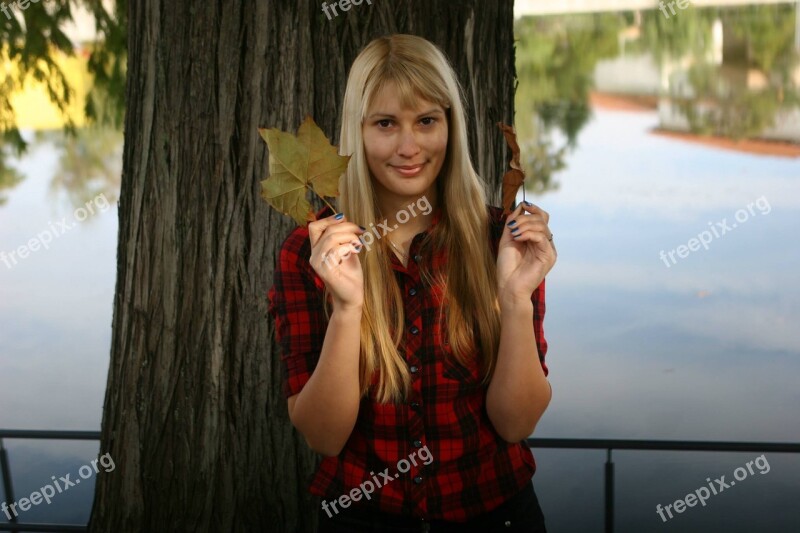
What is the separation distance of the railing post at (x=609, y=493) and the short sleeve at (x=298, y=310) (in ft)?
7.62

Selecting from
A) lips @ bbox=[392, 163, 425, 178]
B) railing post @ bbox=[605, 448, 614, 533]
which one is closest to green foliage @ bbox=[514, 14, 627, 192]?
railing post @ bbox=[605, 448, 614, 533]

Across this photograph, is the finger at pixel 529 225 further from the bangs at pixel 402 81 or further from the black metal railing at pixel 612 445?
the black metal railing at pixel 612 445

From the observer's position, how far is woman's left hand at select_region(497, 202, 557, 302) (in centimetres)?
207

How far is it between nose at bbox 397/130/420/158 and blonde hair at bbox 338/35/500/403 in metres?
0.06

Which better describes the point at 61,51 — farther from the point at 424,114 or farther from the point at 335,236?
the point at 335,236

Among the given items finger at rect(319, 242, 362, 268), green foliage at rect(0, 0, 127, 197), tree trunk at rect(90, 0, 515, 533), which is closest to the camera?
finger at rect(319, 242, 362, 268)

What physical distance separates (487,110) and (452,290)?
1.13 metres

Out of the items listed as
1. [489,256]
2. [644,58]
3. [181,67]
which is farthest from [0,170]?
[644,58]

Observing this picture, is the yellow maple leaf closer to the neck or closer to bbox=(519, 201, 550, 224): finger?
the neck

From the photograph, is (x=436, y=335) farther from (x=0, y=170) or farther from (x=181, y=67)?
(x=0, y=170)

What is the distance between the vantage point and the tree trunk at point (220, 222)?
300 centimetres

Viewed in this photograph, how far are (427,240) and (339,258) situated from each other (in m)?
0.30

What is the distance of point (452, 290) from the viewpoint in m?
2.16

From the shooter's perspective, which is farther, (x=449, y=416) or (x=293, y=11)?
(x=293, y=11)
